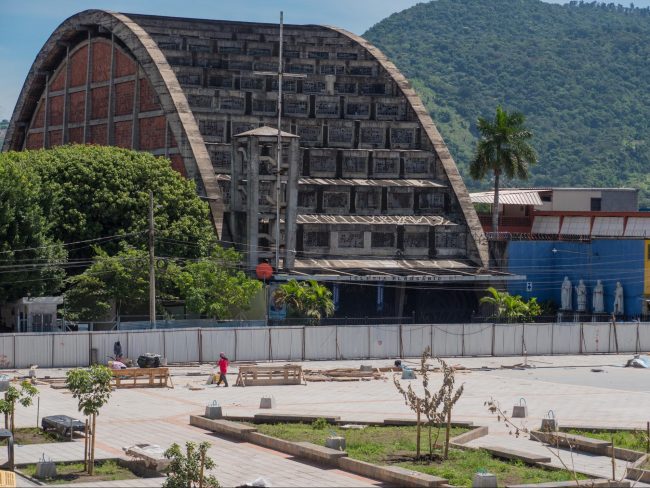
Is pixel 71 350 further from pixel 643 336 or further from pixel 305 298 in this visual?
pixel 643 336

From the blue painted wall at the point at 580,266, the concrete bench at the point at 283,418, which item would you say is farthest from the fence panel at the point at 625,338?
the concrete bench at the point at 283,418

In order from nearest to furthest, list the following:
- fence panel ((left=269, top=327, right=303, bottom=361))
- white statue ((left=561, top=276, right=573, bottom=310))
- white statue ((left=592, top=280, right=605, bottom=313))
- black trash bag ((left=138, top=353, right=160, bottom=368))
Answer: black trash bag ((left=138, top=353, right=160, bottom=368)) < fence panel ((left=269, top=327, right=303, bottom=361)) < white statue ((left=592, top=280, right=605, bottom=313)) < white statue ((left=561, top=276, right=573, bottom=310))

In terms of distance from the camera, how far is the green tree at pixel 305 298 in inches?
2906

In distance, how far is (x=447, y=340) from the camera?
67.1 metres

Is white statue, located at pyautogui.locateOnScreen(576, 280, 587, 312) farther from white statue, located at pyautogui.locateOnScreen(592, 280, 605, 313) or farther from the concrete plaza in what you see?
the concrete plaza

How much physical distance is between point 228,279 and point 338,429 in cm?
3593

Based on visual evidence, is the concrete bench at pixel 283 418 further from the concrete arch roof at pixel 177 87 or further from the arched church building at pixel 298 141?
the concrete arch roof at pixel 177 87

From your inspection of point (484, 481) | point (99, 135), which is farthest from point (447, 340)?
point (99, 135)

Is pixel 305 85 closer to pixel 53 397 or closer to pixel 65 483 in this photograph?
pixel 53 397

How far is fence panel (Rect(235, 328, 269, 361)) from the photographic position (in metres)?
61.8

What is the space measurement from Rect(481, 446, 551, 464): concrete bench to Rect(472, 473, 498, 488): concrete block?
383 centimetres

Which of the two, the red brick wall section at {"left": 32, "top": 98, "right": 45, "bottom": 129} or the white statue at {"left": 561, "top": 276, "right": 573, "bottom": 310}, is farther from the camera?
the red brick wall section at {"left": 32, "top": 98, "right": 45, "bottom": 129}

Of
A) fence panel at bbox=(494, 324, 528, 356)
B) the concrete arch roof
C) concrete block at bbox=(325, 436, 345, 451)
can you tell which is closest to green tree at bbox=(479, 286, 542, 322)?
fence panel at bbox=(494, 324, 528, 356)

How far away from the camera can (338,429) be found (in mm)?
36531
